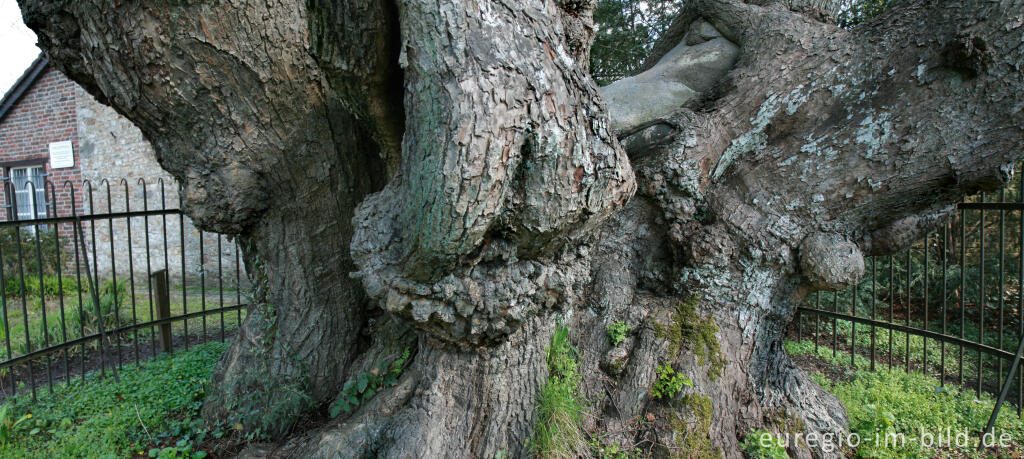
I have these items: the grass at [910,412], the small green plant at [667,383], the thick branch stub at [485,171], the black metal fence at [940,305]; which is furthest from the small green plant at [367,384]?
the black metal fence at [940,305]

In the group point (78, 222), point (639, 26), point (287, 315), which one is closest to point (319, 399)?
point (287, 315)

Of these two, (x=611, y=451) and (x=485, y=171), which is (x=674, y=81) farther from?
(x=611, y=451)

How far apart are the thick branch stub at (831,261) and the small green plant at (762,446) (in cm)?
96

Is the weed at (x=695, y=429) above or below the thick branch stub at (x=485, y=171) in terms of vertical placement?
below

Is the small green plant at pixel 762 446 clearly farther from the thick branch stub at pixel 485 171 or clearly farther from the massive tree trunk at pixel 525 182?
the thick branch stub at pixel 485 171

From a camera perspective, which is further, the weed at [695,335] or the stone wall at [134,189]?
the stone wall at [134,189]

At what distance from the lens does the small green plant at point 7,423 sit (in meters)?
3.20

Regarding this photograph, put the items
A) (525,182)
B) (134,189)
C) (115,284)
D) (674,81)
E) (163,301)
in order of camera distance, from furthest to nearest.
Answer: (134,189) < (115,284) < (163,301) < (674,81) < (525,182)

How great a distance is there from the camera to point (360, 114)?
2689 mm

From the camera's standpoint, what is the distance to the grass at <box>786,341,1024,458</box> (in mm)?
3393

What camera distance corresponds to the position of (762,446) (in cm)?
309

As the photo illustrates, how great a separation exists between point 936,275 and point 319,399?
7.66 meters

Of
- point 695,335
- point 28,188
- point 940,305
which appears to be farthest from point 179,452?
point 28,188

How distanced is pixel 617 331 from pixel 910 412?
A: 2.45 meters
